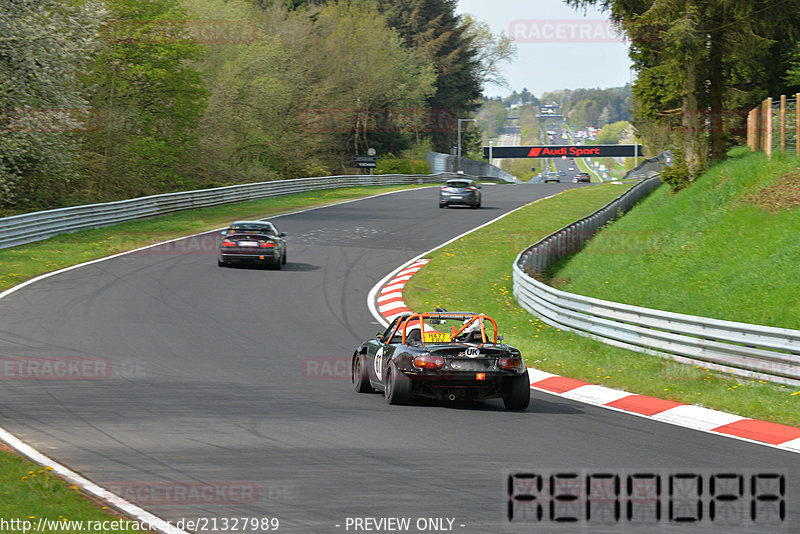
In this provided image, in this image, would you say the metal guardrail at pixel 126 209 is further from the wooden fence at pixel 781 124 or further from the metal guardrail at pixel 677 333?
the wooden fence at pixel 781 124

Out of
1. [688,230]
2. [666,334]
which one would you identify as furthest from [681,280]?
[666,334]

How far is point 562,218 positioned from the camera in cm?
4347

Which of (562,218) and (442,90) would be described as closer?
(562,218)

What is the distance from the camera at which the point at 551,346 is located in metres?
16.9

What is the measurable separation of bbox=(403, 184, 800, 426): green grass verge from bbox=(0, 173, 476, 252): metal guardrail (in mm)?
13336

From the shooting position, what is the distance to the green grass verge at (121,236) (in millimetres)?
26312

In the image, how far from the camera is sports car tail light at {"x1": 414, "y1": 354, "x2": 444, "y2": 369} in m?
11.5

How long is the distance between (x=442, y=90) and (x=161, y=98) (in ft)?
198

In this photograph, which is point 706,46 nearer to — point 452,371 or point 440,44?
point 452,371

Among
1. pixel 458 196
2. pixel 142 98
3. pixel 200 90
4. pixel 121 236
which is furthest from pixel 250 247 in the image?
pixel 200 90

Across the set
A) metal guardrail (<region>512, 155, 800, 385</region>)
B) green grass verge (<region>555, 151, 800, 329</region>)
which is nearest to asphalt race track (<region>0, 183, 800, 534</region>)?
metal guardrail (<region>512, 155, 800, 385</region>)

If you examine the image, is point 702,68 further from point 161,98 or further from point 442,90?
point 442,90

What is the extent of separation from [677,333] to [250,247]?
14.8m

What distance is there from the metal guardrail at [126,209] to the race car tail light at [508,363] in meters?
22.6
